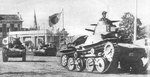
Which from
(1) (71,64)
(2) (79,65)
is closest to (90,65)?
(2) (79,65)

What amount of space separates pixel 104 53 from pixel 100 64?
1.44ft

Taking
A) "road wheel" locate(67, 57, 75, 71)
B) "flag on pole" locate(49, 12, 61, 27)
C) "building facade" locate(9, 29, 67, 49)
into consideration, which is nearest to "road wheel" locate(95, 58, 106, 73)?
"road wheel" locate(67, 57, 75, 71)

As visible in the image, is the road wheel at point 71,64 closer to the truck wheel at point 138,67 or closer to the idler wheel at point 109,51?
the idler wheel at point 109,51

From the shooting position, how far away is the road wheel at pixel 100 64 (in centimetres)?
1205

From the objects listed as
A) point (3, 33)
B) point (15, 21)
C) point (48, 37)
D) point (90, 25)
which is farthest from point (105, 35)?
point (3, 33)

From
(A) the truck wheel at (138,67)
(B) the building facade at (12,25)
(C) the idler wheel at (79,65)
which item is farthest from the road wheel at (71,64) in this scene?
(B) the building facade at (12,25)

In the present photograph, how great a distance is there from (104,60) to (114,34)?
1.21 m

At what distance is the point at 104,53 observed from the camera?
12.0 meters

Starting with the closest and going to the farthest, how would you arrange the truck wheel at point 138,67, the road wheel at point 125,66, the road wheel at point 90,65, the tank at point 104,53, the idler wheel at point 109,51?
the idler wheel at point 109,51, the tank at point 104,53, the road wheel at point 90,65, the truck wheel at point 138,67, the road wheel at point 125,66

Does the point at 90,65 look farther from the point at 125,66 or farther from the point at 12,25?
the point at 12,25

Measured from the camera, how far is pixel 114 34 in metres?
12.8

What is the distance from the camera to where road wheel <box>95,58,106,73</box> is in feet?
39.5

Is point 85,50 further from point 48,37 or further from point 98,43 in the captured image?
point 48,37

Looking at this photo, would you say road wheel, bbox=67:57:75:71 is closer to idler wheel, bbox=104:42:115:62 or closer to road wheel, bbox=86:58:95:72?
road wheel, bbox=86:58:95:72
